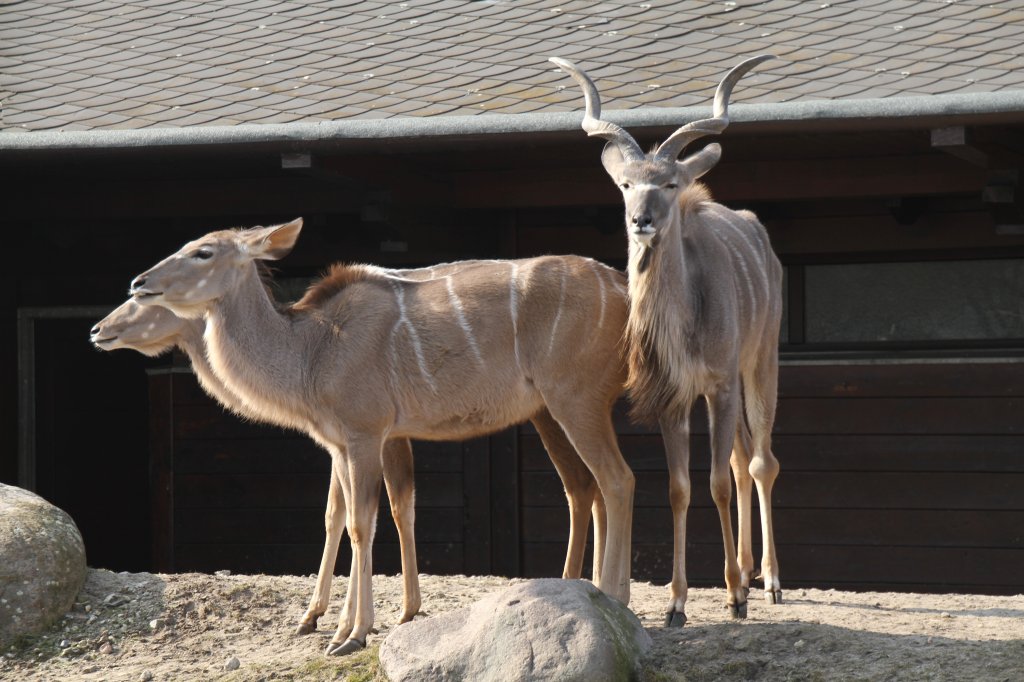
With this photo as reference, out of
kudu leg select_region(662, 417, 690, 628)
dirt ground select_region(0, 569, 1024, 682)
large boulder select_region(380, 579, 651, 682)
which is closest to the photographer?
large boulder select_region(380, 579, 651, 682)

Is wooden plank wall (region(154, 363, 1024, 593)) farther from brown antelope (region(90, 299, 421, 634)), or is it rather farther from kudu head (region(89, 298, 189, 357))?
kudu head (region(89, 298, 189, 357))

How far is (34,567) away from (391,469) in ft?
5.80

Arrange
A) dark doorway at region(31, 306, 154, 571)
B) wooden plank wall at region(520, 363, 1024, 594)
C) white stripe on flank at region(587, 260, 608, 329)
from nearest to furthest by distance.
A: white stripe on flank at region(587, 260, 608, 329) → wooden plank wall at region(520, 363, 1024, 594) → dark doorway at region(31, 306, 154, 571)

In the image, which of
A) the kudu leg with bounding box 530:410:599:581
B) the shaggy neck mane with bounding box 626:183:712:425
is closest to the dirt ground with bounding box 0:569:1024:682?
the kudu leg with bounding box 530:410:599:581

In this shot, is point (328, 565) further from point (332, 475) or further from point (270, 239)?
point (270, 239)

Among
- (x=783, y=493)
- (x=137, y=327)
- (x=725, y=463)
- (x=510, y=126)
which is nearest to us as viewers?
(x=725, y=463)

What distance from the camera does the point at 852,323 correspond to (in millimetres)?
9391

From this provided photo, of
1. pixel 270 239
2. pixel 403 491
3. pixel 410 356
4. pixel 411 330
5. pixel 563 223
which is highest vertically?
pixel 563 223

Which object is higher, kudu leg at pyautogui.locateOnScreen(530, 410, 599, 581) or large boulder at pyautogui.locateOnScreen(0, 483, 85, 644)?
kudu leg at pyautogui.locateOnScreen(530, 410, 599, 581)

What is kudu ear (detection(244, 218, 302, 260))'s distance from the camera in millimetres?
6922

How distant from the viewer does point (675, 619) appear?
656cm

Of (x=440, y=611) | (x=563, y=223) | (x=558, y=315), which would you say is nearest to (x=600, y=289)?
(x=558, y=315)

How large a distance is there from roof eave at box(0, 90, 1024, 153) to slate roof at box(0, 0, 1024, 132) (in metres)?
0.20

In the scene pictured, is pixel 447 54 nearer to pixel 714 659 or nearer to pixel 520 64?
pixel 520 64
